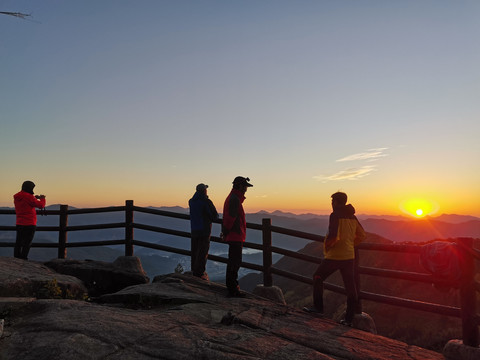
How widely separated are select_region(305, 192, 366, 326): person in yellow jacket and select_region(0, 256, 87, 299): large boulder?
3855 mm

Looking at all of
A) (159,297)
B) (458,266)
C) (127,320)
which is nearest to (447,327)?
(458,266)

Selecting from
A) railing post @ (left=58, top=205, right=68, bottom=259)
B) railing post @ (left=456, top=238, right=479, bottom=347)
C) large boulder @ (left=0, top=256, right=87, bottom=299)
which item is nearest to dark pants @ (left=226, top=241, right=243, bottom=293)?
large boulder @ (left=0, top=256, right=87, bottom=299)

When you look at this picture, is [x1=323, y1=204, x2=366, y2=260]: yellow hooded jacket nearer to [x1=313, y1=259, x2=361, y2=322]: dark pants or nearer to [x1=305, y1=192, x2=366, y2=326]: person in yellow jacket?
[x1=305, y1=192, x2=366, y2=326]: person in yellow jacket

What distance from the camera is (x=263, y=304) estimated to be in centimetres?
563

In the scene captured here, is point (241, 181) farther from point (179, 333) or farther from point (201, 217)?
point (179, 333)

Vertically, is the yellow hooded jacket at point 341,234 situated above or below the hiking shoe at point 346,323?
above

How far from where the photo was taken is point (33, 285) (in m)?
5.70

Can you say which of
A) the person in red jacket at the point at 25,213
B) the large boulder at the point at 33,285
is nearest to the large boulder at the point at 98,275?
the large boulder at the point at 33,285

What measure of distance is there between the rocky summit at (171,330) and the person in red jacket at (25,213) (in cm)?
258

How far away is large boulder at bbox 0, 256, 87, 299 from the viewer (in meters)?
5.43

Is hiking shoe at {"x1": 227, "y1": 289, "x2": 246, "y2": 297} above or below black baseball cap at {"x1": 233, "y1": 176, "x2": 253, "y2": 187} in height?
below

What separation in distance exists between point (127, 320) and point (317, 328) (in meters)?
2.39

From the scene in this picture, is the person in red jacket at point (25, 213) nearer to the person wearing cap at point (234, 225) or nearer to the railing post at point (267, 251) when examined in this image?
the person wearing cap at point (234, 225)

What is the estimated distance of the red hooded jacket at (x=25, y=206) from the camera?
7.99 meters
